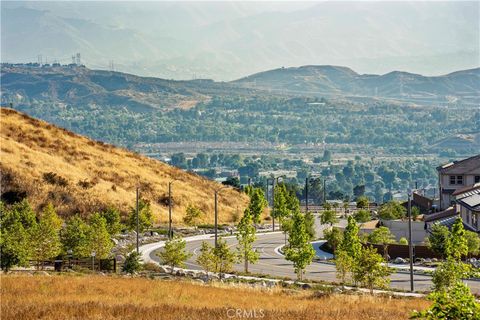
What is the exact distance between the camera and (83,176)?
107 m

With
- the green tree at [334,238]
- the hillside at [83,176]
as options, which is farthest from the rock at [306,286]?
the hillside at [83,176]

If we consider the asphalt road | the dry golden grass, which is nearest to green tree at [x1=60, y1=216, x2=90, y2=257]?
the asphalt road

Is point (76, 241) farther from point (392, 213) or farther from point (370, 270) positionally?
point (392, 213)

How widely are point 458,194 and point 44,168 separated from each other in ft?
135

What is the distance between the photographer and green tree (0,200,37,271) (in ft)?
170

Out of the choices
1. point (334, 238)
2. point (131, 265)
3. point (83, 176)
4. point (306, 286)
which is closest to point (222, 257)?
point (131, 265)

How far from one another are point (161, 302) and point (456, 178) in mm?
76047

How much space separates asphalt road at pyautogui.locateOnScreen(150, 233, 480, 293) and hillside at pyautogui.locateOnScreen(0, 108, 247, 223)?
1796cm

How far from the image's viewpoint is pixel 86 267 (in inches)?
2395

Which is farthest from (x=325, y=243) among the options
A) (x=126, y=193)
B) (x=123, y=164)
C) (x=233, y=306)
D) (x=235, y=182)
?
(x=235, y=182)

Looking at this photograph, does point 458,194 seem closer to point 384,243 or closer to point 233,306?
point 384,243

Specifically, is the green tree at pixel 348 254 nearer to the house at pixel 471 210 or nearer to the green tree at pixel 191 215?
the house at pixel 471 210

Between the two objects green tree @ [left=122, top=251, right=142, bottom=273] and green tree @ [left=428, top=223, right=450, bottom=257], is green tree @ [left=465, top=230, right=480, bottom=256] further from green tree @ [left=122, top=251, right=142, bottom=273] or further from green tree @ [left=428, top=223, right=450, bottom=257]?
green tree @ [left=122, top=251, right=142, bottom=273]

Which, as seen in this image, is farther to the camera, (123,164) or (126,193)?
(123,164)
